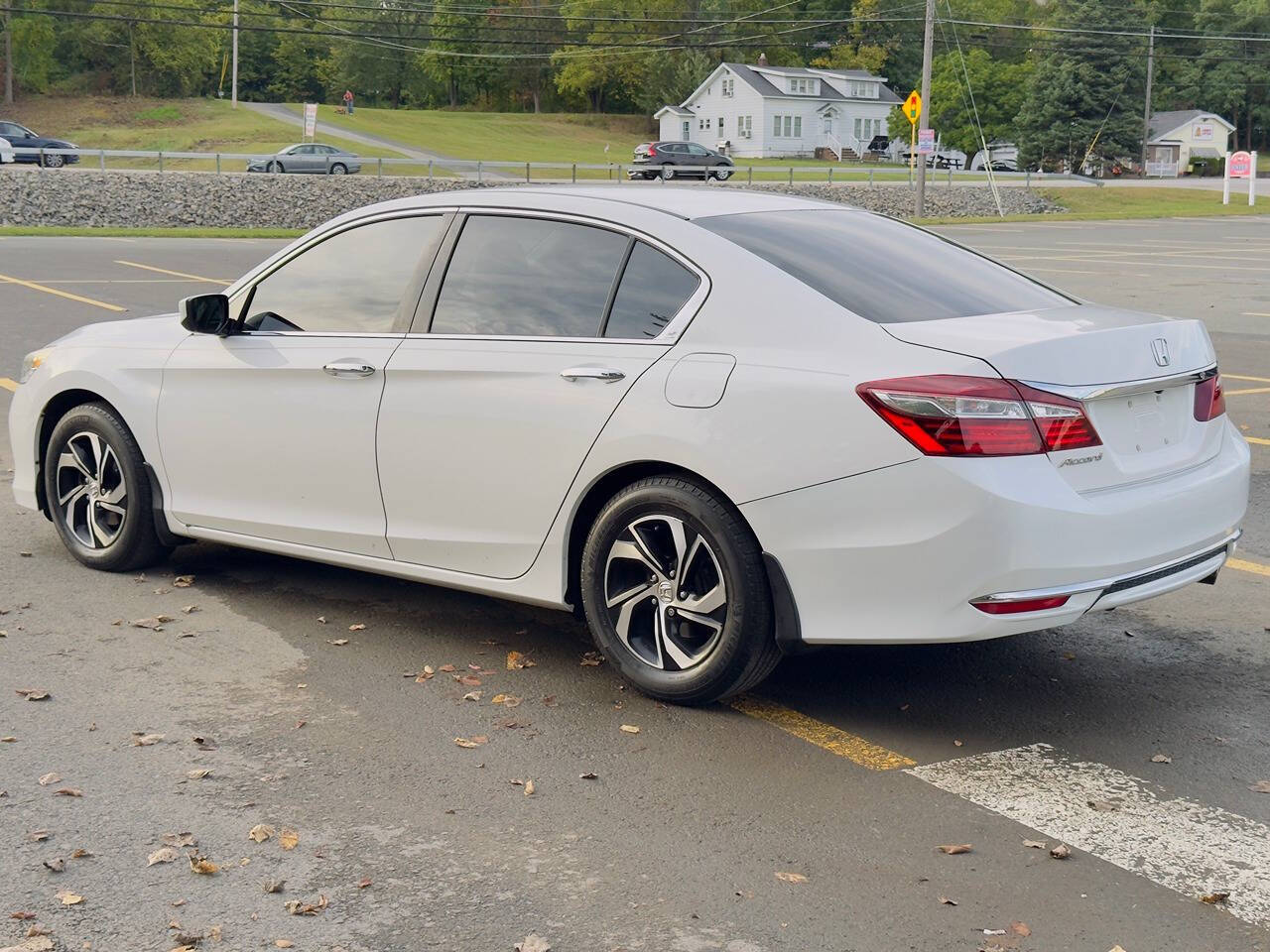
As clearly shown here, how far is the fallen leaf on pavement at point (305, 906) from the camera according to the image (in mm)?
3607

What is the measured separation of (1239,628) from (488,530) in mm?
2935

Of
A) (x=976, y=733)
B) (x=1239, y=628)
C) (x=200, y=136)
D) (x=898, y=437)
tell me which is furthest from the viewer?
(x=200, y=136)

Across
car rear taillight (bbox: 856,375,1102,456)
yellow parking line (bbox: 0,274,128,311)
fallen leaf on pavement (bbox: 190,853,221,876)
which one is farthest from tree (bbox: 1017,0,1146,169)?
fallen leaf on pavement (bbox: 190,853,221,876)

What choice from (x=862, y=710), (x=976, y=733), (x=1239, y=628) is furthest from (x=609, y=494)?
(x=1239, y=628)

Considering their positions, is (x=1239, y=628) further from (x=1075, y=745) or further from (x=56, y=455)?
(x=56, y=455)

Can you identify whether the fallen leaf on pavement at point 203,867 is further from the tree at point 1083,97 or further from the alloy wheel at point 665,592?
the tree at point 1083,97

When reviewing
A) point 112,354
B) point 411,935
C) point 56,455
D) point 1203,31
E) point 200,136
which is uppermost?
point 1203,31

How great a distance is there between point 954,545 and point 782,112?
334ft

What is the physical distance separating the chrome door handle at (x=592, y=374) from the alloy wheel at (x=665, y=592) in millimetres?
483

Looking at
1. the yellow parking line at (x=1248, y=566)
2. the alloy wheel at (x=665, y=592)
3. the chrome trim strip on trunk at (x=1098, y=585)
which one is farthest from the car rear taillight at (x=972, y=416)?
the yellow parking line at (x=1248, y=566)

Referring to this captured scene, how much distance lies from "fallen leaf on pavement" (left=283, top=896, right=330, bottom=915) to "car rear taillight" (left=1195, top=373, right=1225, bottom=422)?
3186 mm

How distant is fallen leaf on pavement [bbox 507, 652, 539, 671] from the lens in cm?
550

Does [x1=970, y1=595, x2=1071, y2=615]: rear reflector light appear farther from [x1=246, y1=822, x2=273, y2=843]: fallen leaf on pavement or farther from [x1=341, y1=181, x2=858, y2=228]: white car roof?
[x1=246, y1=822, x2=273, y2=843]: fallen leaf on pavement

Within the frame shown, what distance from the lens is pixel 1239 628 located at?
235 inches
